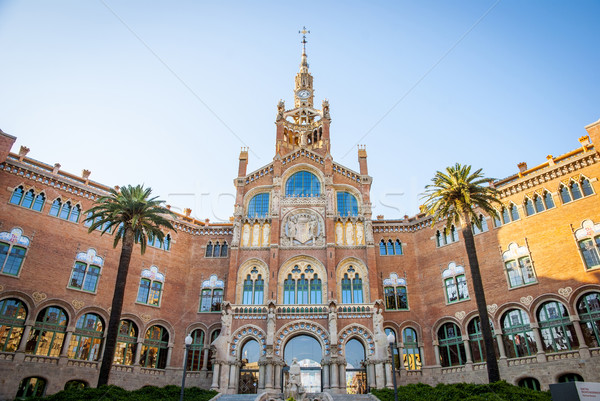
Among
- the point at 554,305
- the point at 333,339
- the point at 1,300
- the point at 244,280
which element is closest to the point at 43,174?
the point at 1,300

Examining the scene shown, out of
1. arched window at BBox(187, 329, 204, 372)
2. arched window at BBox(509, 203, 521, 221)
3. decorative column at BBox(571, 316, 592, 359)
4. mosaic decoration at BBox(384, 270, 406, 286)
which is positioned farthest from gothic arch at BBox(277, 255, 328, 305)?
decorative column at BBox(571, 316, 592, 359)

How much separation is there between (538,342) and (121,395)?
28.2 m

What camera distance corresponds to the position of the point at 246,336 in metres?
35.7

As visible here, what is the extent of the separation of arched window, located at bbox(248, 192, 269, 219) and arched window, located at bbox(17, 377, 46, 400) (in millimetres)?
21187

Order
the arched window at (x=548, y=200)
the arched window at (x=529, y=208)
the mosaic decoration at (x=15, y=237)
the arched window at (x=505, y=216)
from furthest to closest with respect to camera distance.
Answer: the arched window at (x=505, y=216) < the arched window at (x=529, y=208) < the arched window at (x=548, y=200) < the mosaic decoration at (x=15, y=237)

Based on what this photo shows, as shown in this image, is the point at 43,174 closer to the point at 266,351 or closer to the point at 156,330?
the point at 156,330

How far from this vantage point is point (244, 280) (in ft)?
127

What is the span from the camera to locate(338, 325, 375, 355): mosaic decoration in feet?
115

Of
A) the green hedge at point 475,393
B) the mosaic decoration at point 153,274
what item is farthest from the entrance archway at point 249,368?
the green hedge at point 475,393

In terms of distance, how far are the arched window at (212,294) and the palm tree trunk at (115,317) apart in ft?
42.4

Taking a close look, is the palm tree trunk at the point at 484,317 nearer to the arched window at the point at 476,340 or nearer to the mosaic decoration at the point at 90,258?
the arched window at the point at 476,340

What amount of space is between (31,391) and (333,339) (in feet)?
73.1

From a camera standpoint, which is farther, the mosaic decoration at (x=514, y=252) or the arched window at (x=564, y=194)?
the mosaic decoration at (x=514, y=252)

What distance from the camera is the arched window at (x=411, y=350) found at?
123ft
